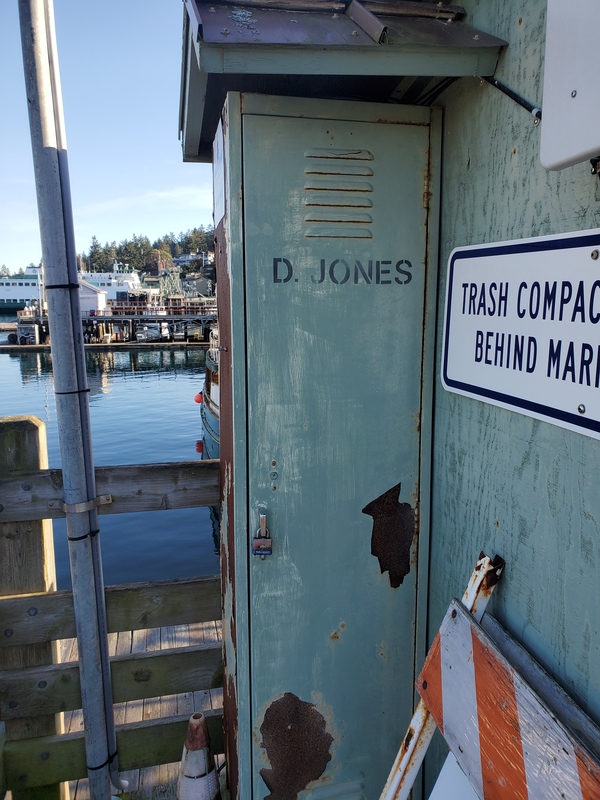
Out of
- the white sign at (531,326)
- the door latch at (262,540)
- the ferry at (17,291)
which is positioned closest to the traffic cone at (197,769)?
the door latch at (262,540)

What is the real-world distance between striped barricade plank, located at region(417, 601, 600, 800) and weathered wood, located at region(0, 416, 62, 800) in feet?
5.69

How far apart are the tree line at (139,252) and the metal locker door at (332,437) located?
102 metres

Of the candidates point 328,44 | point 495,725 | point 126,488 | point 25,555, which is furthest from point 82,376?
point 495,725

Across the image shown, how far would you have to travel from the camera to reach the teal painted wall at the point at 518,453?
1.37 meters

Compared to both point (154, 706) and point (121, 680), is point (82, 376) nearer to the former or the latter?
point (121, 680)

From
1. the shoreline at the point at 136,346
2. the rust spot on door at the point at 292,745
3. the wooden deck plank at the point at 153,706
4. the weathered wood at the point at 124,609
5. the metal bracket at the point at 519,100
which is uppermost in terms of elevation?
the metal bracket at the point at 519,100

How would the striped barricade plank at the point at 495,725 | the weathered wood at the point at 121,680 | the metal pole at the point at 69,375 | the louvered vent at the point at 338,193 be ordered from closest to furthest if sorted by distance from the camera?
the striped barricade plank at the point at 495,725
the louvered vent at the point at 338,193
the metal pole at the point at 69,375
the weathered wood at the point at 121,680

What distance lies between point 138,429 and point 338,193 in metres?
18.8

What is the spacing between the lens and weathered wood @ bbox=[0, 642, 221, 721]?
8.13ft

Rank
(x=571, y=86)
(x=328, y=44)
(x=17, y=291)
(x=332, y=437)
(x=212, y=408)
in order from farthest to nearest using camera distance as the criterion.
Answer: (x=17, y=291)
(x=212, y=408)
(x=332, y=437)
(x=328, y=44)
(x=571, y=86)

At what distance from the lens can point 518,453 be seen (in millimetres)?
1634

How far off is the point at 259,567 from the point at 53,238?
1510mm

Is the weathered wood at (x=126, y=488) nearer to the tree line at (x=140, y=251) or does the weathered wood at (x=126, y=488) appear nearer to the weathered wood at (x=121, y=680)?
the weathered wood at (x=121, y=680)

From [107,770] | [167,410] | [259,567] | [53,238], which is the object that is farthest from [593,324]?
[167,410]
